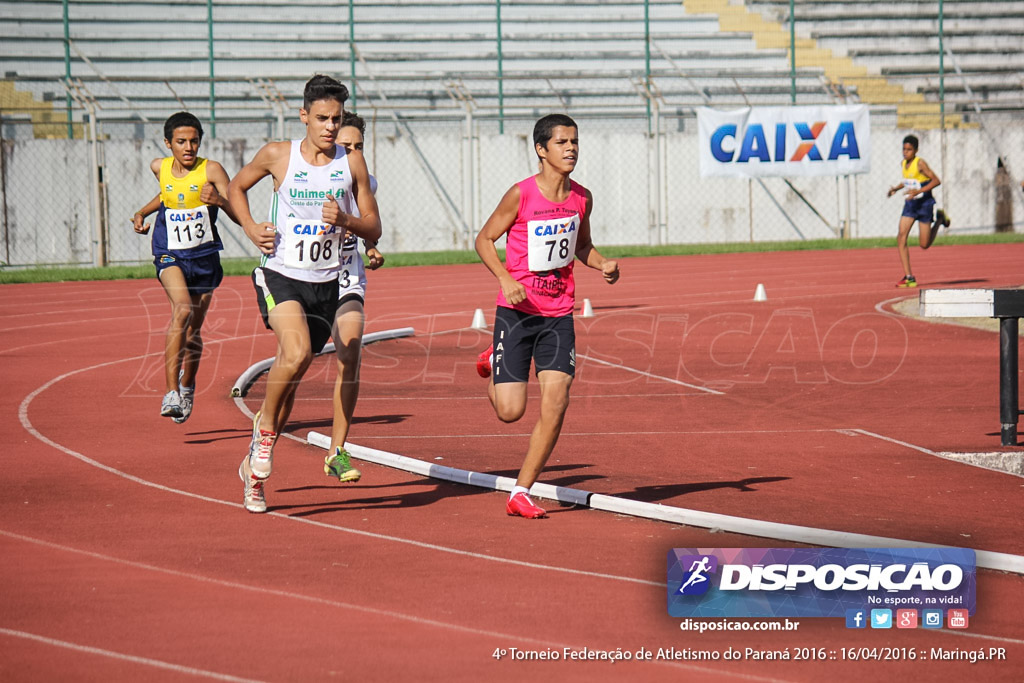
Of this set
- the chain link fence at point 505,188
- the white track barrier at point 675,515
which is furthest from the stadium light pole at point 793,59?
the white track barrier at point 675,515

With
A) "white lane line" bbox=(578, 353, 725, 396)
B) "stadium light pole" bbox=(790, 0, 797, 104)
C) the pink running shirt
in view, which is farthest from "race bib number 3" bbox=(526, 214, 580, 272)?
"stadium light pole" bbox=(790, 0, 797, 104)

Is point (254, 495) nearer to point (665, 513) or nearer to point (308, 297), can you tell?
point (308, 297)

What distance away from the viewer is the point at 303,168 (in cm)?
728

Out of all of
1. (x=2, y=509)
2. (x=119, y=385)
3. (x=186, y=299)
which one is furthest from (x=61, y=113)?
(x=2, y=509)

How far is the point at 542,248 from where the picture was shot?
714 cm

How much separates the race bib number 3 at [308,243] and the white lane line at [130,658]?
277 centimetres

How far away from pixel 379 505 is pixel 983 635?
3389mm

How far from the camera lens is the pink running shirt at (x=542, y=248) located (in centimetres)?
714

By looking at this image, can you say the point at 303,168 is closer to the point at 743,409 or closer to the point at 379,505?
the point at 379,505

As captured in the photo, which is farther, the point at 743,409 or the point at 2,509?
the point at 743,409

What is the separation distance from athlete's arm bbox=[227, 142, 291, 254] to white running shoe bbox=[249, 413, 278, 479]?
3.21 ft

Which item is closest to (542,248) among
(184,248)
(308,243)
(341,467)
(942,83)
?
(308,243)

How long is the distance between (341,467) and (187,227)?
3215 millimetres

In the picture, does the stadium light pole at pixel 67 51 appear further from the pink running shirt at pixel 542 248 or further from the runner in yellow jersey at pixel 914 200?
the pink running shirt at pixel 542 248
